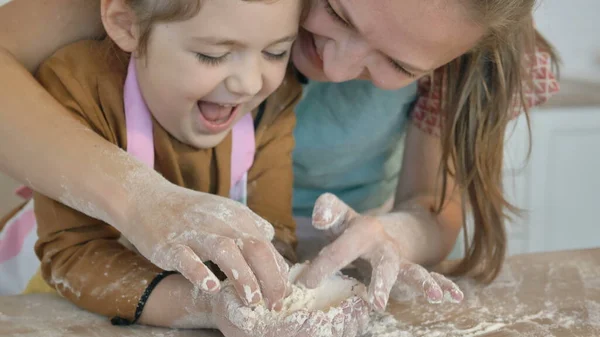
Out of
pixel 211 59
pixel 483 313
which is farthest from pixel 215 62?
pixel 483 313

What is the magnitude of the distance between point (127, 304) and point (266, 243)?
220mm

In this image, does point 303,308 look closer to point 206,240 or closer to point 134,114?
point 206,240

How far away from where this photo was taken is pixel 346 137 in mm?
1375

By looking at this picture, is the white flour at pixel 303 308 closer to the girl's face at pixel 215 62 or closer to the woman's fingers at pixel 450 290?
the woman's fingers at pixel 450 290

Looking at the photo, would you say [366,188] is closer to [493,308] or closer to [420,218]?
[420,218]

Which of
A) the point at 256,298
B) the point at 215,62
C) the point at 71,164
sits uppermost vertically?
the point at 215,62

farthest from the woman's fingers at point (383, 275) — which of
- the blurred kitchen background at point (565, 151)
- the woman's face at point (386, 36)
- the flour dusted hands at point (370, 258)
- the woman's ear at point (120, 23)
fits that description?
the blurred kitchen background at point (565, 151)

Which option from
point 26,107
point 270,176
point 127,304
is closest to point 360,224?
point 270,176

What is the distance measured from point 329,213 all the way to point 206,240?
208 mm

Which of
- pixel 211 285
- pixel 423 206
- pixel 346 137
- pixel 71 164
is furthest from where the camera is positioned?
pixel 346 137

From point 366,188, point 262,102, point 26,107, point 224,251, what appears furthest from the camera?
point 366,188

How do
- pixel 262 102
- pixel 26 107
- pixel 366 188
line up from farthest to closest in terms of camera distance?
pixel 366 188, pixel 262 102, pixel 26 107

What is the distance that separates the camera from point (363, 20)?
0.97 meters

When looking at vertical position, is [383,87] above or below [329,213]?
above
